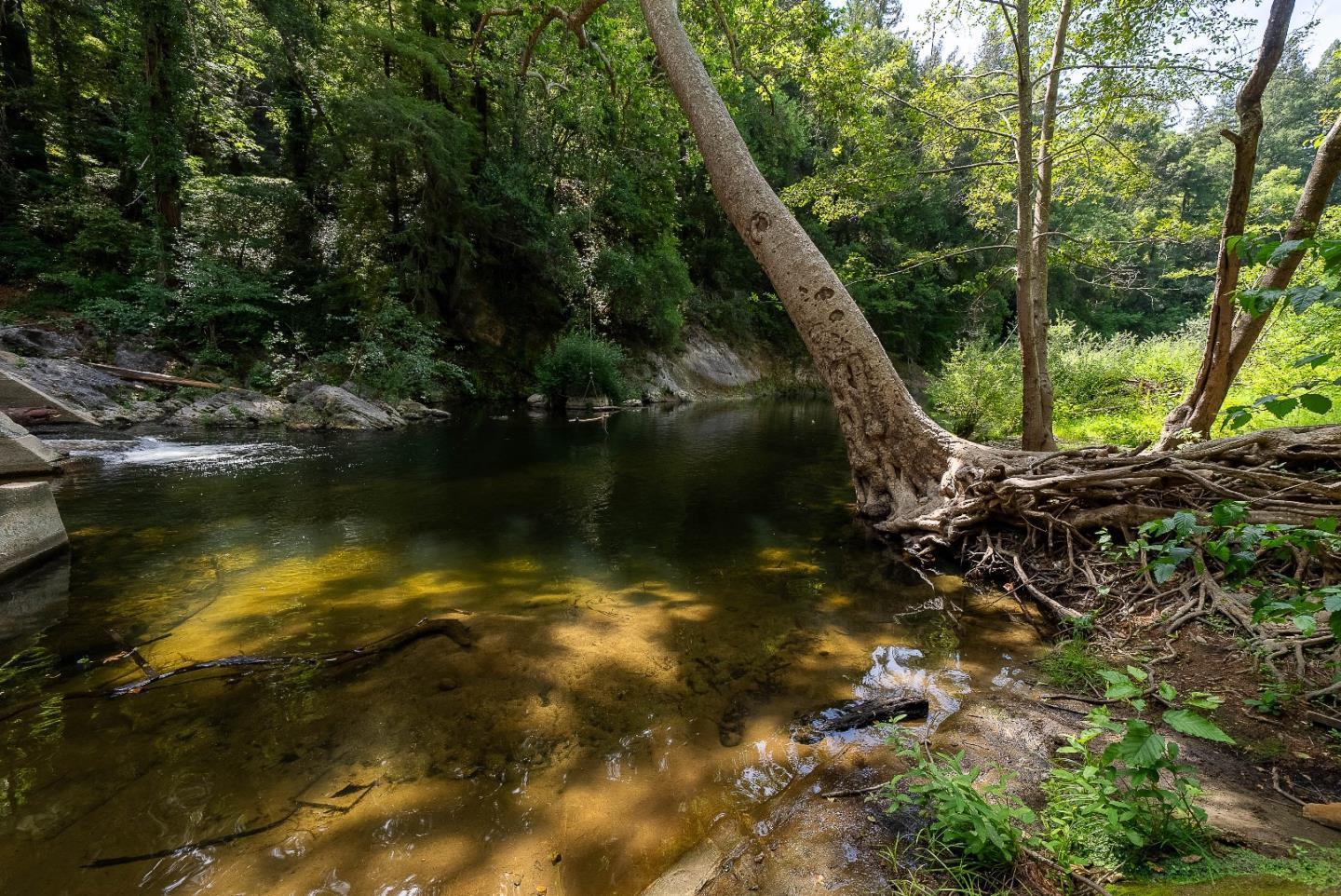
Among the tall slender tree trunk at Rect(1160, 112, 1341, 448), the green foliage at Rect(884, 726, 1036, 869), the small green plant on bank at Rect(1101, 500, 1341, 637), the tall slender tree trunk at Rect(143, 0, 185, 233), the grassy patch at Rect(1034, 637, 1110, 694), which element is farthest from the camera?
the tall slender tree trunk at Rect(143, 0, 185, 233)

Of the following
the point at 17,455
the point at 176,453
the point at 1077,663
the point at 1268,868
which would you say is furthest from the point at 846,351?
the point at 176,453

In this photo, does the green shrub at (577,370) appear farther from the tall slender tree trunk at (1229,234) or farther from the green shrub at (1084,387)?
the tall slender tree trunk at (1229,234)

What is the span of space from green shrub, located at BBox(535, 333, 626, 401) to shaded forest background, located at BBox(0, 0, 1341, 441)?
88.1 inches

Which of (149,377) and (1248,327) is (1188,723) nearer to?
(1248,327)

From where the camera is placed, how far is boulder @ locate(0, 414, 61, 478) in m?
5.11

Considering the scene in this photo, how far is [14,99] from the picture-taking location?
1476 centimetres

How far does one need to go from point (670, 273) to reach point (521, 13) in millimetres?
13476

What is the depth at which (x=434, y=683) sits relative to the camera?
266cm

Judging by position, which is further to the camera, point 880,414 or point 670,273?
point 670,273

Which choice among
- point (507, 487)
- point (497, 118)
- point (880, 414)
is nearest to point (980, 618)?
point (880, 414)

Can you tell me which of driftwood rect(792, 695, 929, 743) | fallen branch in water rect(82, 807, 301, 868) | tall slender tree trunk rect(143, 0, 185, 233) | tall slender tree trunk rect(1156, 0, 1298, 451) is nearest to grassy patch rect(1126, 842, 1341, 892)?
driftwood rect(792, 695, 929, 743)

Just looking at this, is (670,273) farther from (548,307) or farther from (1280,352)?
(1280,352)

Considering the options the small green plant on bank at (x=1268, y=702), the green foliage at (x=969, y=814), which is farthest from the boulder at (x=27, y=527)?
the small green plant on bank at (x=1268, y=702)

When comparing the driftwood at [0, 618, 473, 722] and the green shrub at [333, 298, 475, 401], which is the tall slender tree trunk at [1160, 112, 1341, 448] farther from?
the green shrub at [333, 298, 475, 401]
